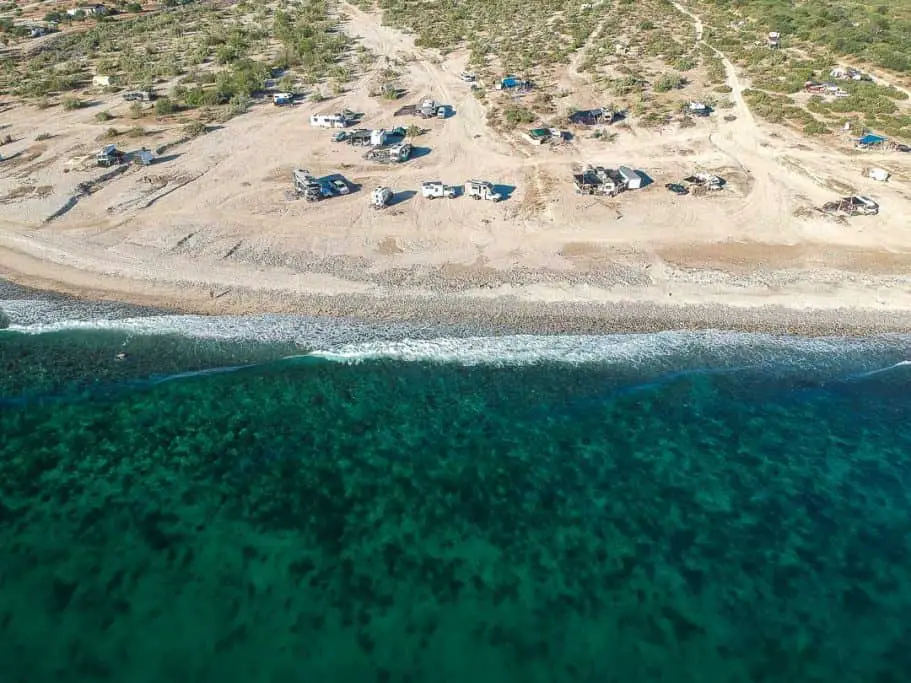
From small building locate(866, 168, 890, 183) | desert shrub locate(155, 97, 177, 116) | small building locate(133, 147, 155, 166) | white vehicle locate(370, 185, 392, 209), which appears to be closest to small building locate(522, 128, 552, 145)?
white vehicle locate(370, 185, 392, 209)

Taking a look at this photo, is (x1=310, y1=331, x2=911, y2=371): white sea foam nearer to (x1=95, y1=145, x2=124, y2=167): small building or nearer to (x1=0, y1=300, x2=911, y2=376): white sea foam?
(x1=0, y1=300, x2=911, y2=376): white sea foam

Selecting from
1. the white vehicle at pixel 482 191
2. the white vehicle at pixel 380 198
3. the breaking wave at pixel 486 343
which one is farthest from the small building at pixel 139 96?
the white vehicle at pixel 482 191

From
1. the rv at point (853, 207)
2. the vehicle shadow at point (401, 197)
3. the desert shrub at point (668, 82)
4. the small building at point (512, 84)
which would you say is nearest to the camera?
the rv at point (853, 207)

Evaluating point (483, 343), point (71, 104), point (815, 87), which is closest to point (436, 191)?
point (483, 343)

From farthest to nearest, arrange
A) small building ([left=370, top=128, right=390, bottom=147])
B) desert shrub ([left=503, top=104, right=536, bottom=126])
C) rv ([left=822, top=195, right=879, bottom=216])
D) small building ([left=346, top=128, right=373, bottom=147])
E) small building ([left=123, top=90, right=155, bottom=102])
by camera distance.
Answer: small building ([left=123, top=90, right=155, bottom=102]) → desert shrub ([left=503, top=104, right=536, bottom=126]) → small building ([left=346, top=128, right=373, bottom=147]) → small building ([left=370, top=128, right=390, bottom=147]) → rv ([left=822, top=195, right=879, bottom=216])

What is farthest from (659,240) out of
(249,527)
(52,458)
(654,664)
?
(52,458)

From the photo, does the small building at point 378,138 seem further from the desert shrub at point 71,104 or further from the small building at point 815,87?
the small building at point 815,87
